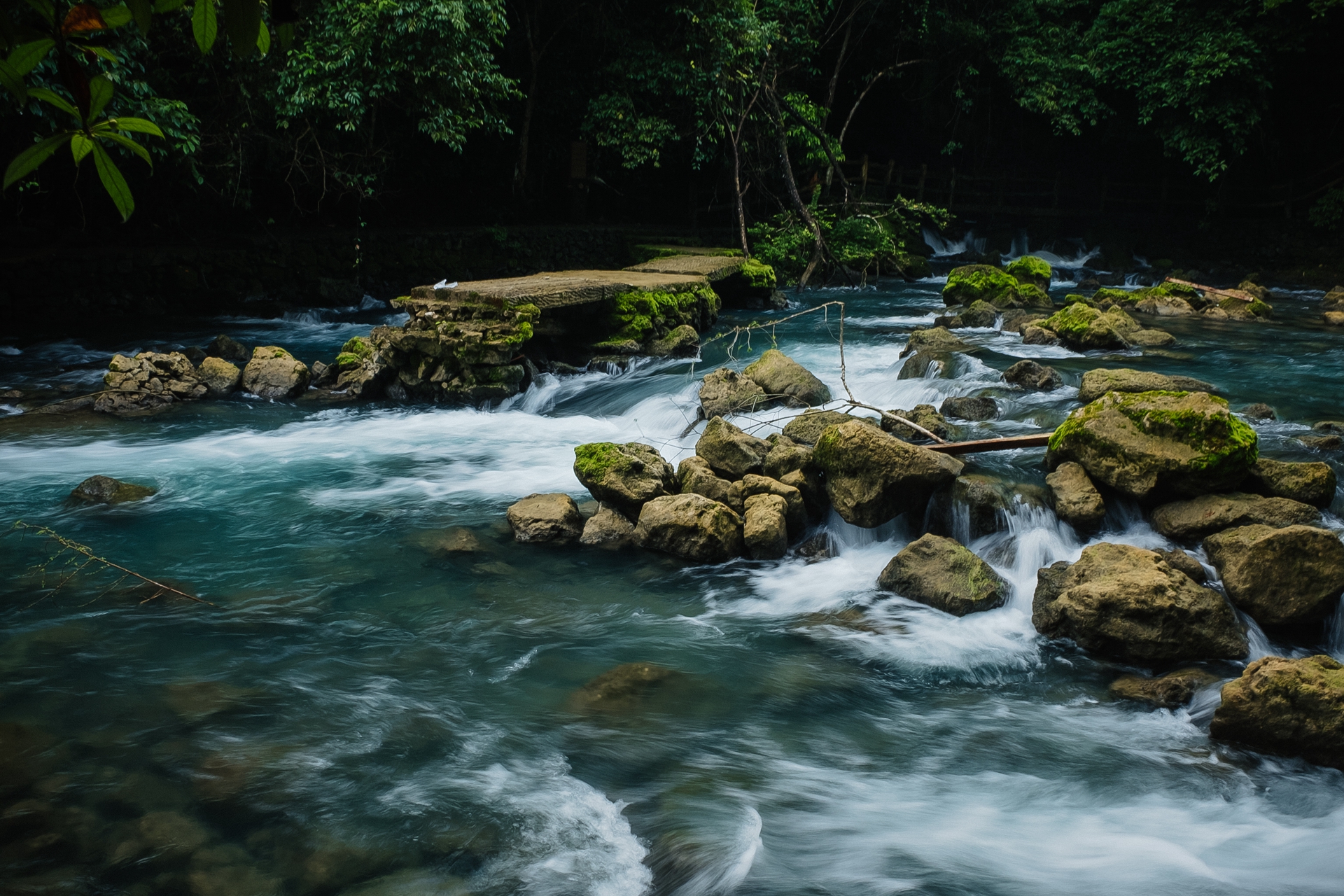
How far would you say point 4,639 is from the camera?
172 inches

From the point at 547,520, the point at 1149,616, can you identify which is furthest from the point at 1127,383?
the point at 547,520

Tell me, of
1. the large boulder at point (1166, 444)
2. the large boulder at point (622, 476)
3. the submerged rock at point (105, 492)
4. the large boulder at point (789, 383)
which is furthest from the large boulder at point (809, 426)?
the submerged rock at point (105, 492)

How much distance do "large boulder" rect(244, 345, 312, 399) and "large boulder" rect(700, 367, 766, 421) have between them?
4.26m

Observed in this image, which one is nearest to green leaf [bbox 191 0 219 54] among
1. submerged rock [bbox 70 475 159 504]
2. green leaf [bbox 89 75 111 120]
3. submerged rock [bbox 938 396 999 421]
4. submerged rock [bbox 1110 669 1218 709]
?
green leaf [bbox 89 75 111 120]

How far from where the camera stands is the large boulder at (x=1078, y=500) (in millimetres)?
5359

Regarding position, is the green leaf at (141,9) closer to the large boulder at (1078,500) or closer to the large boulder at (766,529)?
the large boulder at (766,529)

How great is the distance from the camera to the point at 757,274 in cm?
1434

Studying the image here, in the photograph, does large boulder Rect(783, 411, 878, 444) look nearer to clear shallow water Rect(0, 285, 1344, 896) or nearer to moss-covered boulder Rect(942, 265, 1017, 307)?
clear shallow water Rect(0, 285, 1344, 896)

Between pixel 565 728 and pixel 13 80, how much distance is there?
3.19 meters

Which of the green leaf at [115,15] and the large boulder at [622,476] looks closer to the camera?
the green leaf at [115,15]

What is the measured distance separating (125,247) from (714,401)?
10.1 metres

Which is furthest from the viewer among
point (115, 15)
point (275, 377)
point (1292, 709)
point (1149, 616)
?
point (275, 377)

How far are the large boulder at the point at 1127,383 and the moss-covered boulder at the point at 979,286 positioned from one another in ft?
18.8

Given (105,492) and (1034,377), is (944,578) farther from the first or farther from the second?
(105,492)
